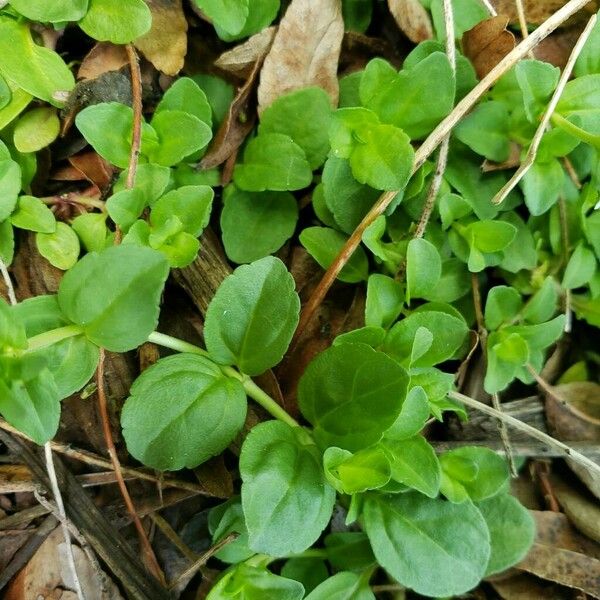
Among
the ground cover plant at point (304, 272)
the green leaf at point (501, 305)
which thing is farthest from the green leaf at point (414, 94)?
the green leaf at point (501, 305)

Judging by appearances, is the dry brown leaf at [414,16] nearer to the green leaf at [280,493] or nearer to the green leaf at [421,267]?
the green leaf at [421,267]

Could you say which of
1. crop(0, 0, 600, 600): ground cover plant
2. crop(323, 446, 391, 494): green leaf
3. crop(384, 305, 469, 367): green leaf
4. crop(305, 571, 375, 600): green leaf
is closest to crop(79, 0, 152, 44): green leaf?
crop(0, 0, 600, 600): ground cover plant

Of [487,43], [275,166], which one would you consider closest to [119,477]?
[275,166]

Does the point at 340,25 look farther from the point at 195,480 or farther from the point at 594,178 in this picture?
the point at 195,480

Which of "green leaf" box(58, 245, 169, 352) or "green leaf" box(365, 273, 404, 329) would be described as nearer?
"green leaf" box(58, 245, 169, 352)

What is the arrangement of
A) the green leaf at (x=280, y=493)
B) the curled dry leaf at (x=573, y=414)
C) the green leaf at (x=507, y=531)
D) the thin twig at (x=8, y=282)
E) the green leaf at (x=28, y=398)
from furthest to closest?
the curled dry leaf at (x=573, y=414)
the green leaf at (x=507, y=531)
the thin twig at (x=8, y=282)
the green leaf at (x=280, y=493)
the green leaf at (x=28, y=398)

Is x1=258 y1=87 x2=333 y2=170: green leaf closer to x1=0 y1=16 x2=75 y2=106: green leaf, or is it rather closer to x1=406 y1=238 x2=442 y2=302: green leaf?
x1=406 y1=238 x2=442 y2=302: green leaf
